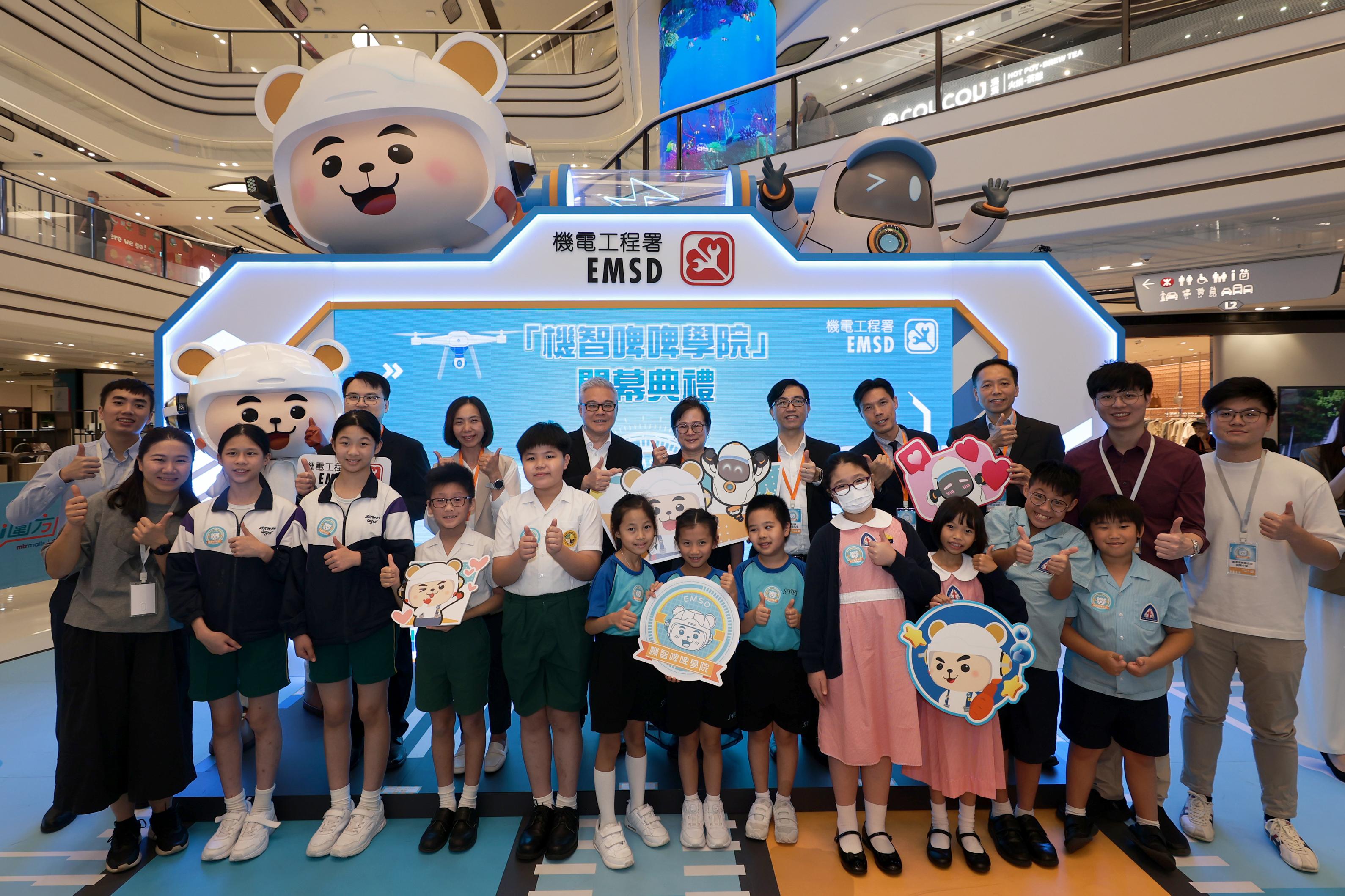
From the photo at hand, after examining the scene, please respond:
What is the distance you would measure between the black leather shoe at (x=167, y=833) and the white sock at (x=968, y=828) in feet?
9.71

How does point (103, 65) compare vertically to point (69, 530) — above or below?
above

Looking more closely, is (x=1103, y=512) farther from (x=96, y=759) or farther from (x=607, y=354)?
(x=96, y=759)

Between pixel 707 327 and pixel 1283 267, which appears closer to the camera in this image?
pixel 707 327

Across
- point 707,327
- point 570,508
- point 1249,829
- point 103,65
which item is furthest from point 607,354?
point 103,65

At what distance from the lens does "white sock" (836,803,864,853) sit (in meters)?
2.41

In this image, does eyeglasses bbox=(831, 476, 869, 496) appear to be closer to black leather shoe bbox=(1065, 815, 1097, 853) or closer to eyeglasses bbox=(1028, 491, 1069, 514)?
eyeglasses bbox=(1028, 491, 1069, 514)

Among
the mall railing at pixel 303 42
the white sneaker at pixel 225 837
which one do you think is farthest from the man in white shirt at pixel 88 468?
the mall railing at pixel 303 42

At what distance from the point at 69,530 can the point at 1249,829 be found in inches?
184

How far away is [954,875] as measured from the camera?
7.72 feet

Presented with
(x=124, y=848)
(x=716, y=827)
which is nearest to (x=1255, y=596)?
(x=716, y=827)

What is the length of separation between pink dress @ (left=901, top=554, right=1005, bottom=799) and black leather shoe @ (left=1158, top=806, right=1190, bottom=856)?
0.70 m

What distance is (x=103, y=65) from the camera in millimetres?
10742

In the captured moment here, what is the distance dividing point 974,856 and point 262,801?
8.84 ft

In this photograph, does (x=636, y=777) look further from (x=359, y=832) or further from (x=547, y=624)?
(x=359, y=832)
